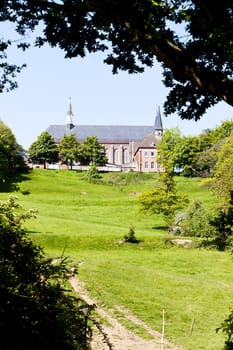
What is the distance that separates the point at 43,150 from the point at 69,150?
6.77 meters

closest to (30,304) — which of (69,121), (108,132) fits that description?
(69,121)

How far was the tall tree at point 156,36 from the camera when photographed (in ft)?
20.5

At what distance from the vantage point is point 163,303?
945 inches

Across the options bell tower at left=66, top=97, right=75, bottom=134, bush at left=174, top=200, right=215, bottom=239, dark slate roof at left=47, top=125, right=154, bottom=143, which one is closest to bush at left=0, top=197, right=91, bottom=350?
bush at left=174, top=200, right=215, bottom=239

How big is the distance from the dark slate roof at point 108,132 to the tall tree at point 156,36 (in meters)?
132

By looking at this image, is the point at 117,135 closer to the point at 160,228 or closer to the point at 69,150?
the point at 69,150

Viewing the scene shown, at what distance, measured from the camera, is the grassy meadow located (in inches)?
850

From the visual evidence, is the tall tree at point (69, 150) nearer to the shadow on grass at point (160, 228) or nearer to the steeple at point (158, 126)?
the steeple at point (158, 126)

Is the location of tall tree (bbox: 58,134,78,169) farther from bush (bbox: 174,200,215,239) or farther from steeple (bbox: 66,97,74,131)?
bush (bbox: 174,200,215,239)

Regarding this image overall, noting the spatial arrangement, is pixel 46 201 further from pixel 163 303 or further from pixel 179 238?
pixel 163 303

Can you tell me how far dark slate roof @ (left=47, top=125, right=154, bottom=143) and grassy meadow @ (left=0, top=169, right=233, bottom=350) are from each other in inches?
2835

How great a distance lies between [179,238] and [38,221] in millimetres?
15086

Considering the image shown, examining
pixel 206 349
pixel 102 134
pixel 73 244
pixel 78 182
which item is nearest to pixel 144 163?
pixel 102 134

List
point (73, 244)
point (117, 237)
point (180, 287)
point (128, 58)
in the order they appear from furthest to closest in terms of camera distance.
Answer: point (117, 237)
point (73, 244)
point (180, 287)
point (128, 58)
